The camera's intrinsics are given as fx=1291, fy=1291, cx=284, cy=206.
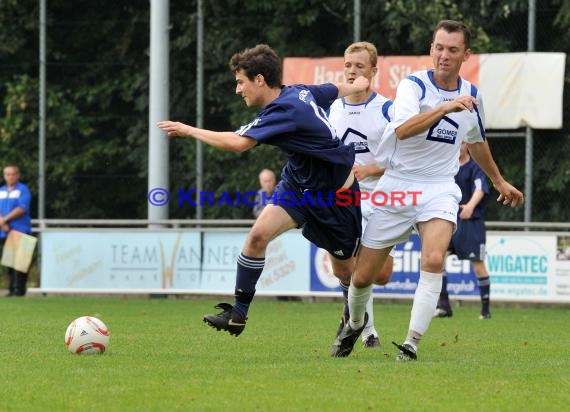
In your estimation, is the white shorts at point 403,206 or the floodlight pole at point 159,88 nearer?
the white shorts at point 403,206

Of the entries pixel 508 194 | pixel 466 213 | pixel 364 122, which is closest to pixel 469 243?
pixel 466 213

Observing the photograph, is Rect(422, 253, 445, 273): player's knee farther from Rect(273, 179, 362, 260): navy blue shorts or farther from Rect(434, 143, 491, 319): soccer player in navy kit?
Rect(434, 143, 491, 319): soccer player in navy kit

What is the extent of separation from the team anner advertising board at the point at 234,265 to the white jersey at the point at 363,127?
7.18 meters

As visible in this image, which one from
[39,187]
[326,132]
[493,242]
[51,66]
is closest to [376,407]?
[326,132]

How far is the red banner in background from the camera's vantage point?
1819cm

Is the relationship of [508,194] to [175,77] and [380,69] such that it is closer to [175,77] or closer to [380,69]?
[380,69]

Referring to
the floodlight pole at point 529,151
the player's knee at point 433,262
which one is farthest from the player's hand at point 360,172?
the floodlight pole at point 529,151

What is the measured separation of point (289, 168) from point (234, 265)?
936 cm

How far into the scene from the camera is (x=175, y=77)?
21.3m

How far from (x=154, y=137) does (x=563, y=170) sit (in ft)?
20.2

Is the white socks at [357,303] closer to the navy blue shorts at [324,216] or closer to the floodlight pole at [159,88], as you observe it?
the navy blue shorts at [324,216]

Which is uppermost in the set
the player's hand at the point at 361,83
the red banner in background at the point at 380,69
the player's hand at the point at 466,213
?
the red banner in background at the point at 380,69

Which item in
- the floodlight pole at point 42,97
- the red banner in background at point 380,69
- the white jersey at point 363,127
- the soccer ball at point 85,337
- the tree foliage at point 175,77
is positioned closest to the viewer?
the soccer ball at point 85,337

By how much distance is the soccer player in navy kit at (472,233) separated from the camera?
14.8m
